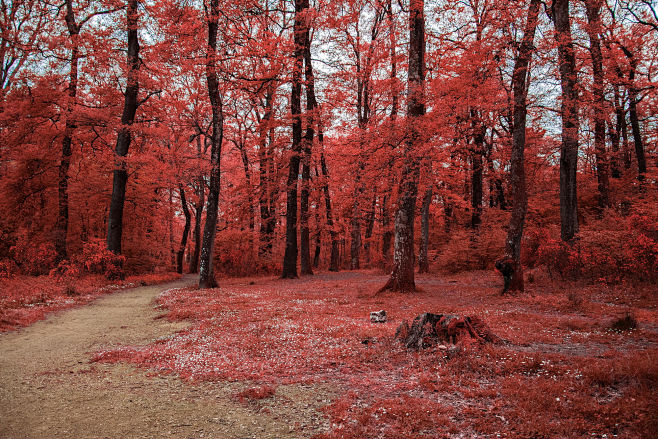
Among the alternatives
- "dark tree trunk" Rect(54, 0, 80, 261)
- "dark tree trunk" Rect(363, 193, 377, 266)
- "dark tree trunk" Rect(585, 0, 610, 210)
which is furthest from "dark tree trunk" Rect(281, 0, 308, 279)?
"dark tree trunk" Rect(585, 0, 610, 210)

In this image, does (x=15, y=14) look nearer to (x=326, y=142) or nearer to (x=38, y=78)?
(x=38, y=78)

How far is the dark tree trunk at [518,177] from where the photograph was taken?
36.8 feet

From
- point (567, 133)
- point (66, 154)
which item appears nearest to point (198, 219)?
point (66, 154)

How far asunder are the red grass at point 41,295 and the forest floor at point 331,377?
0.63 m

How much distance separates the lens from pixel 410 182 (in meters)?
12.9

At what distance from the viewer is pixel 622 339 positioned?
629cm

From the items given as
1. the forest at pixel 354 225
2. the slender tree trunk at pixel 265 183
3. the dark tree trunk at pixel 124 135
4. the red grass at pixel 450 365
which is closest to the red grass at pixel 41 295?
the forest at pixel 354 225

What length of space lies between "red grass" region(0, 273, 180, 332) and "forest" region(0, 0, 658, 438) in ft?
0.42

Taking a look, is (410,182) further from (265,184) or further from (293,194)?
(265,184)

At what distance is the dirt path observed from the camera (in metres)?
4.02

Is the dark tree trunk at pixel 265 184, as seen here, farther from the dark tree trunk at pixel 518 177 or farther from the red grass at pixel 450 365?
the red grass at pixel 450 365

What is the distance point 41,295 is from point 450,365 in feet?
44.9

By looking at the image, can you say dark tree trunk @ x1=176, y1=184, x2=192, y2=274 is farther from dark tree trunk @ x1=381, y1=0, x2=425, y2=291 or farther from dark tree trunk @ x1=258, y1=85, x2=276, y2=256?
dark tree trunk @ x1=381, y1=0, x2=425, y2=291

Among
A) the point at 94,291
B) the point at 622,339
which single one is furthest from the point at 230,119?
the point at 622,339
